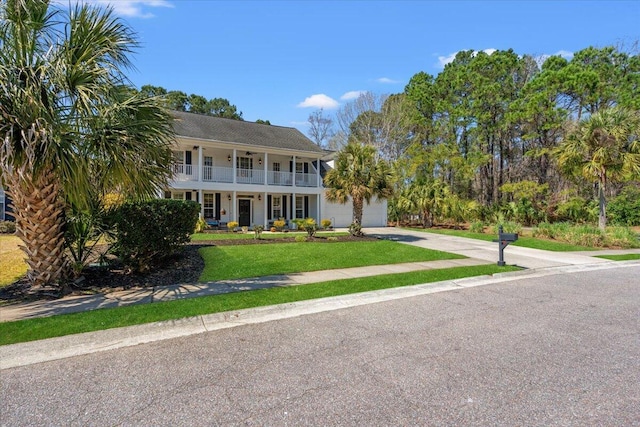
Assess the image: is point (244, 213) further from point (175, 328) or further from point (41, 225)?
point (175, 328)

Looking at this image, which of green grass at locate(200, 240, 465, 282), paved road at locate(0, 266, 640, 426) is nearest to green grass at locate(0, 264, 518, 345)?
paved road at locate(0, 266, 640, 426)

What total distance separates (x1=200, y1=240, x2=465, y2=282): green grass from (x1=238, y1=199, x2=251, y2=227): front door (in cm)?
1041

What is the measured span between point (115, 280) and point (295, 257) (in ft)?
15.4

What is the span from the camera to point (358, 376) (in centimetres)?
338

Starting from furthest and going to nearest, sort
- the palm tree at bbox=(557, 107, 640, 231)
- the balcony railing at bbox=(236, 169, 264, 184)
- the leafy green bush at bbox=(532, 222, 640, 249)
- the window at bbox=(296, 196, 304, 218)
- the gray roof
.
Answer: the window at bbox=(296, 196, 304, 218) → the balcony railing at bbox=(236, 169, 264, 184) → the gray roof → the palm tree at bbox=(557, 107, 640, 231) → the leafy green bush at bbox=(532, 222, 640, 249)

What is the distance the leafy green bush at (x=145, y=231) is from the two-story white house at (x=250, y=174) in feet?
36.0

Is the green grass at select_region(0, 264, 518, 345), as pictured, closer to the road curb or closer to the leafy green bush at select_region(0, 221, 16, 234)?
the road curb

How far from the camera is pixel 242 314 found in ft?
17.3

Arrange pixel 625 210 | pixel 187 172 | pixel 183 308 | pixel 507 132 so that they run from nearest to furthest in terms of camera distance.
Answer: pixel 183 308 → pixel 187 172 → pixel 625 210 → pixel 507 132

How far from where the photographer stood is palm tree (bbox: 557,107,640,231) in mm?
Result: 16375

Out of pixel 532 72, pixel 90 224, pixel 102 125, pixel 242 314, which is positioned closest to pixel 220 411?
pixel 242 314

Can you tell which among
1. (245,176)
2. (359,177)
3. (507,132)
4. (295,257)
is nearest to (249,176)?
(245,176)

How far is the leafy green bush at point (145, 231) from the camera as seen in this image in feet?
24.5

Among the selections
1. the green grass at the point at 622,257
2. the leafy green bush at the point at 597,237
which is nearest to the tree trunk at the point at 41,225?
the green grass at the point at 622,257
